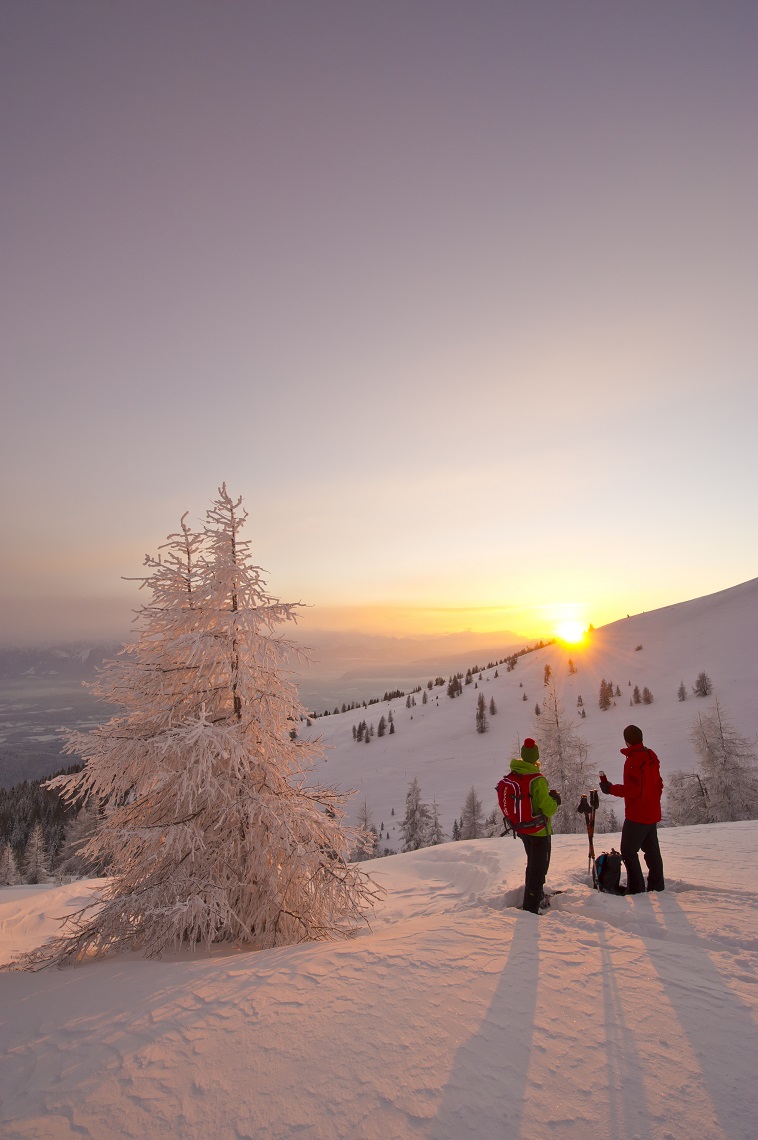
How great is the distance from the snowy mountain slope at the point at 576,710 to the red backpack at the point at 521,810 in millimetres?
44057

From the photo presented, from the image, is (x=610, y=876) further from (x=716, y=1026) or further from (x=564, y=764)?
(x=564, y=764)

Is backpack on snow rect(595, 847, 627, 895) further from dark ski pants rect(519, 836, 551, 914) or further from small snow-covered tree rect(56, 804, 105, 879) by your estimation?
small snow-covered tree rect(56, 804, 105, 879)

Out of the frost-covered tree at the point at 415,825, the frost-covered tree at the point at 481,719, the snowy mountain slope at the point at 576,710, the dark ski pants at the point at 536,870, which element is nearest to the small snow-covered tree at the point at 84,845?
the dark ski pants at the point at 536,870

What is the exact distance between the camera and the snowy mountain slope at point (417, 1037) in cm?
316

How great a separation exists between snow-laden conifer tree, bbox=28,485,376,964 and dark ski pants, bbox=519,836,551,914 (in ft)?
8.88

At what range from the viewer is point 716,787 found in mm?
29969

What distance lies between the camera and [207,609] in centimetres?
877

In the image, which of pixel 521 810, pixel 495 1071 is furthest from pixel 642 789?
pixel 495 1071

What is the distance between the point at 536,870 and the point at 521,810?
0.86m

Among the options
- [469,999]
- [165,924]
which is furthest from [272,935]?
[469,999]

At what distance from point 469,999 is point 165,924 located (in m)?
4.59

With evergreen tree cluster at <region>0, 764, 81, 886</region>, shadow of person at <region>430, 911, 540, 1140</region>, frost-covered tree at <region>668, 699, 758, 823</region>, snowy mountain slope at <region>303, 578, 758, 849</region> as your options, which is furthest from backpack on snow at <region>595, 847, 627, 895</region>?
evergreen tree cluster at <region>0, 764, 81, 886</region>

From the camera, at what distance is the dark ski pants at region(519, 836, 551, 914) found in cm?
726

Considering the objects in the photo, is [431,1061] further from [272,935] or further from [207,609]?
[207,609]
